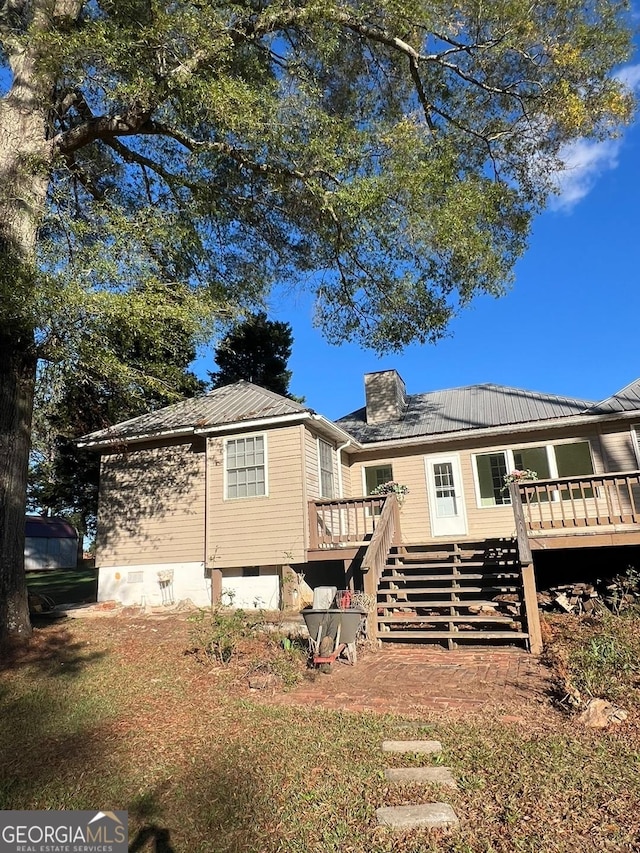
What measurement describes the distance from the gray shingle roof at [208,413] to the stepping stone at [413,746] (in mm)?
7079

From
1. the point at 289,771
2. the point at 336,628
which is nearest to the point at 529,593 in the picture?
the point at 336,628

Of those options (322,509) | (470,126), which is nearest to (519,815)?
(322,509)

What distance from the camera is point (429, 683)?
5.91 meters

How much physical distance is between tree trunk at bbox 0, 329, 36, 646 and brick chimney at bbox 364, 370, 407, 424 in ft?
30.7

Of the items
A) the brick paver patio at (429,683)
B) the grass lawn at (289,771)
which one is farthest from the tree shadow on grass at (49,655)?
the brick paver patio at (429,683)

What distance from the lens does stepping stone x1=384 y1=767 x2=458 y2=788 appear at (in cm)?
354

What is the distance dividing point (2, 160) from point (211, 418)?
5809 millimetres

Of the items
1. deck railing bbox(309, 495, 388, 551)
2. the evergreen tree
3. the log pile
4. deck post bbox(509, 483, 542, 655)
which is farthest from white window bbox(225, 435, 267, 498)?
the evergreen tree

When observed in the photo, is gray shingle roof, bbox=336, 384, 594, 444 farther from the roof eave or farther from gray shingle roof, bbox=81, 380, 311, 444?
gray shingle roof, bbox=81, 380, 311, 444

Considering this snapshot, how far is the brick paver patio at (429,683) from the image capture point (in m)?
5.21

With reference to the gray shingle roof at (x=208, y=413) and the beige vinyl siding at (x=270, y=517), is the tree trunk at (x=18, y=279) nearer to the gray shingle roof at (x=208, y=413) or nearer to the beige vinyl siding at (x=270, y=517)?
the gray shingle roof at (x=208, y=413)

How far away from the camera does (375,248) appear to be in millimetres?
10711

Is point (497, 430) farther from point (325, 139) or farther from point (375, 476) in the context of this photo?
point (325, 139)

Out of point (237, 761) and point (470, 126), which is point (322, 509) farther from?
point (470, 126)
